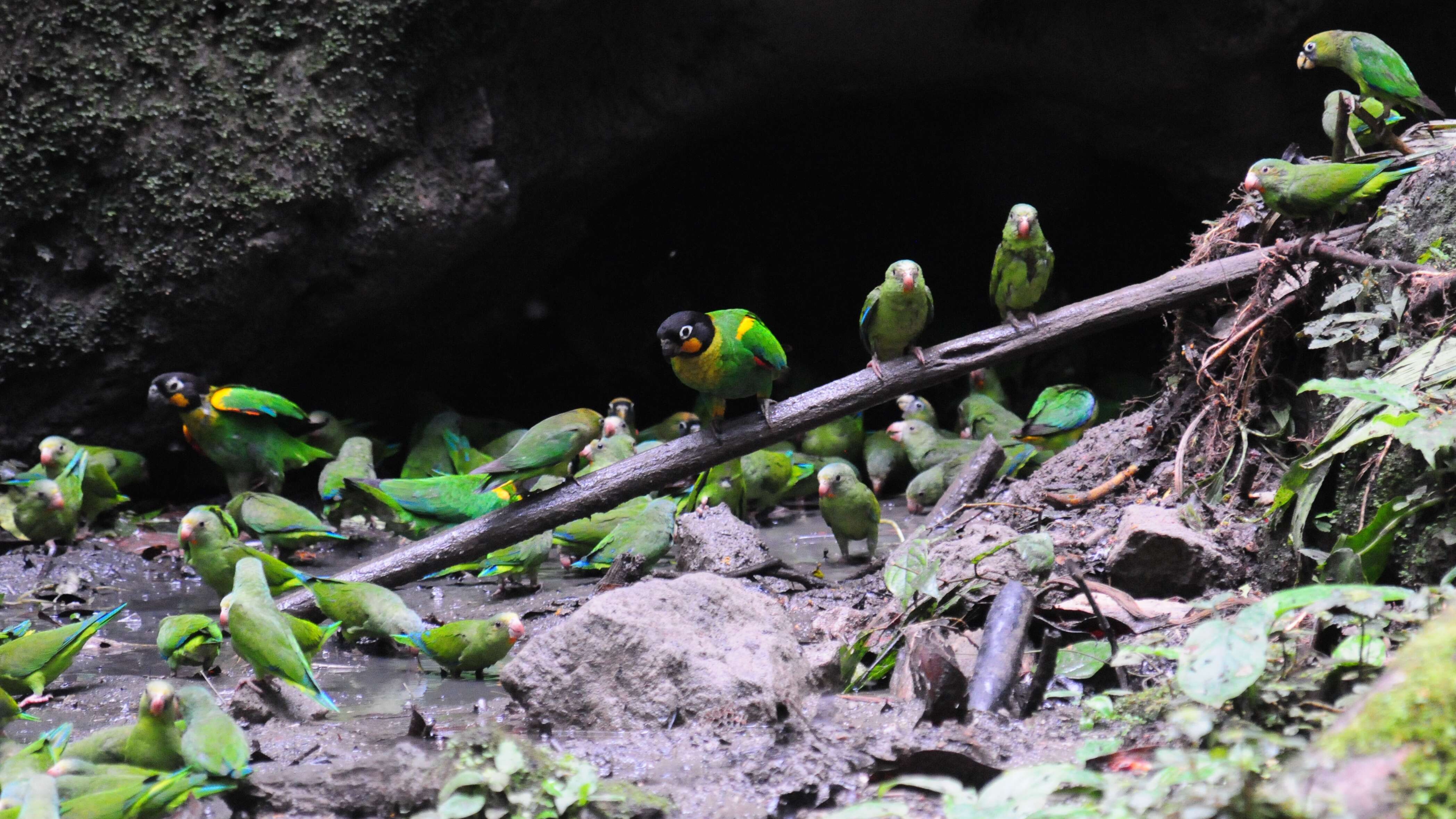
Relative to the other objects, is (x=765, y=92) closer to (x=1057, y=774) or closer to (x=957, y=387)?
(x=957, y=387)

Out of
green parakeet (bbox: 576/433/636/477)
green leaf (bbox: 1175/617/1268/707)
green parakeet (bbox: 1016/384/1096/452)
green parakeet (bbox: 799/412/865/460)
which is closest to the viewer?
green leaf (bbox: 1175/617/1268/707)

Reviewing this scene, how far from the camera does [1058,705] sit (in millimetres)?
3318

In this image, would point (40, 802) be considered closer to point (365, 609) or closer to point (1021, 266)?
point (365, 609)

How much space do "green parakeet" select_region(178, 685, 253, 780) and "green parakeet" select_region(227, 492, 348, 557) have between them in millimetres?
2827

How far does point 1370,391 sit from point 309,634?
375 centimetres

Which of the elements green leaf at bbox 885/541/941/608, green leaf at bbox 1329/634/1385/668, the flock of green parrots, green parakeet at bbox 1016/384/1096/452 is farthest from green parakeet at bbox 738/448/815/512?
green leaf at bbox 1329/634/1385/668

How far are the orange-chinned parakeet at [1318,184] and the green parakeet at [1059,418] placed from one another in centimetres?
237

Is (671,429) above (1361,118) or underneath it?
underneath

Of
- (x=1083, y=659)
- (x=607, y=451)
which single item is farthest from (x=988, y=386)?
(x=1083, y=659)

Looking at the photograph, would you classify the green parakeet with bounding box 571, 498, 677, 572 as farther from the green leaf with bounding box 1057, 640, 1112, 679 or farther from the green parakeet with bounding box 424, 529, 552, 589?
the green leaf with bounding box 1057, 640, 1112, 679

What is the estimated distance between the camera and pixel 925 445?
24.9 ft

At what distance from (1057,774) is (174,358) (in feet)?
21.8

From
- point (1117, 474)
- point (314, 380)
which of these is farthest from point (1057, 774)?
point (314, 380)

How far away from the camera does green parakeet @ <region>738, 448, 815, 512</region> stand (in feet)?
22.9
